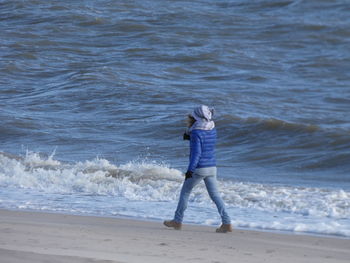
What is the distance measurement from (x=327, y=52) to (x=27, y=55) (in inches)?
370

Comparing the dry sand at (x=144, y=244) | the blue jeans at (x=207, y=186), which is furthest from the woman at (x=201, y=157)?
the dry sand at (x=144, y=244)

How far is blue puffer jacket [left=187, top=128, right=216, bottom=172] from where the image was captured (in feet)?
26.8

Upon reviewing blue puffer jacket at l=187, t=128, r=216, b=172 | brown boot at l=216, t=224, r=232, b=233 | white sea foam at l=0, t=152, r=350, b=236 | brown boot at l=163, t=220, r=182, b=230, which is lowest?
white sea foam at l=0, t=152, r=350, b=236

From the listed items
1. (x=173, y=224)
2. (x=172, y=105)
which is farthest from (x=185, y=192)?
(x=172, y=105)

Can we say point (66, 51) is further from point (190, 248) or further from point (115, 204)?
point (190, 248)

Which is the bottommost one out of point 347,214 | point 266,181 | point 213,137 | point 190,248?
point 266,181

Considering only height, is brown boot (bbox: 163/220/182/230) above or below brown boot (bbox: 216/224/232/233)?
below

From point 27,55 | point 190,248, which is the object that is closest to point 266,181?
point 190,248

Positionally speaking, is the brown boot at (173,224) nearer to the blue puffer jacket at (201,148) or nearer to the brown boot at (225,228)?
the brown boot at (225,228)

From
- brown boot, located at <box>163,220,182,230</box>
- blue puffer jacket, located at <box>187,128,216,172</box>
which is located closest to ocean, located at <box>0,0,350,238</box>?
brown boot, located at <box>163,220,182,230</box>

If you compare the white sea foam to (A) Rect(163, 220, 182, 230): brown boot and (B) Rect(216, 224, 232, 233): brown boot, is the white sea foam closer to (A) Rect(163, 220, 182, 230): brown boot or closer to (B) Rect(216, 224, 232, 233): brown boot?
(B) Rect(216, 224, 232, 233): brown boot

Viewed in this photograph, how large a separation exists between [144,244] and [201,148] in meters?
1.36

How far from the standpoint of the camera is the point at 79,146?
15883mm

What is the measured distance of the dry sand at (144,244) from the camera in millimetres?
6609
